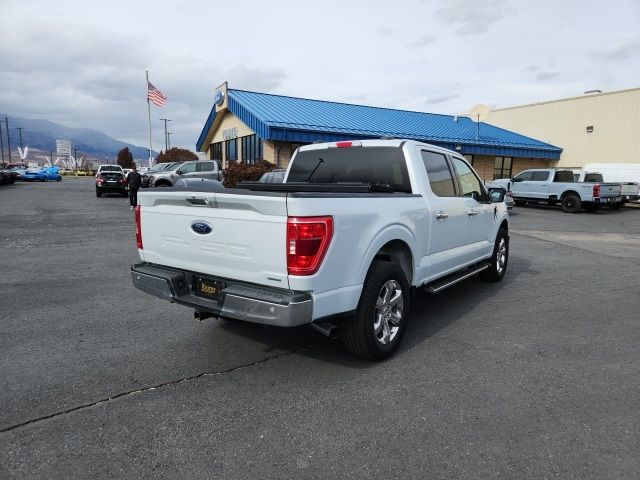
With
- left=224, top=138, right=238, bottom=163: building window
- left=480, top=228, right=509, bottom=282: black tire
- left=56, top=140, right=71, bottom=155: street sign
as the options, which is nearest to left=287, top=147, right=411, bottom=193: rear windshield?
left=480, top=228, right=509, bottom=282: black tire

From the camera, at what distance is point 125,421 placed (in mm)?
2920

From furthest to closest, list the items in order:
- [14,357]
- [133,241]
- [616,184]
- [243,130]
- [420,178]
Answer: [243,130] < [616,184] < [133,241] < [420,178] < [14,357]

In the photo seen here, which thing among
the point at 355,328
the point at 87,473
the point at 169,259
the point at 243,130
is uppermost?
the point at 243,130

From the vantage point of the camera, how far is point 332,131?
2112cm

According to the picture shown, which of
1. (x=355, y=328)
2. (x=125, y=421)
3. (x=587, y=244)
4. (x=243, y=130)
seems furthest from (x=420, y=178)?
(x=243, y=130)

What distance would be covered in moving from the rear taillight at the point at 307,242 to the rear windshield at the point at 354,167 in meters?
1.63

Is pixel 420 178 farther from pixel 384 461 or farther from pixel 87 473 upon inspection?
pixel 87 473

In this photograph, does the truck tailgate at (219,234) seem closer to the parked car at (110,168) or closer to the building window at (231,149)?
the parked car at (110,168)

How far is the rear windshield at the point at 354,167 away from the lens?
4594 mm

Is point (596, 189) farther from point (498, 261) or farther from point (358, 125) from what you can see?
point (498, 261)

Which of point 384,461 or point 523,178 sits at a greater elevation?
point 523,178

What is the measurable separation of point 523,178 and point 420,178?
1968cm

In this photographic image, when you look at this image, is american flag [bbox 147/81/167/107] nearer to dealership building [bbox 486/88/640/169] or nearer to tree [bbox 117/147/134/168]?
dealership building [bbox 486/88/640/169]

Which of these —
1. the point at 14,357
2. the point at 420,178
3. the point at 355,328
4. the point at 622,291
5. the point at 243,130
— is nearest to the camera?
the point at 355,328
